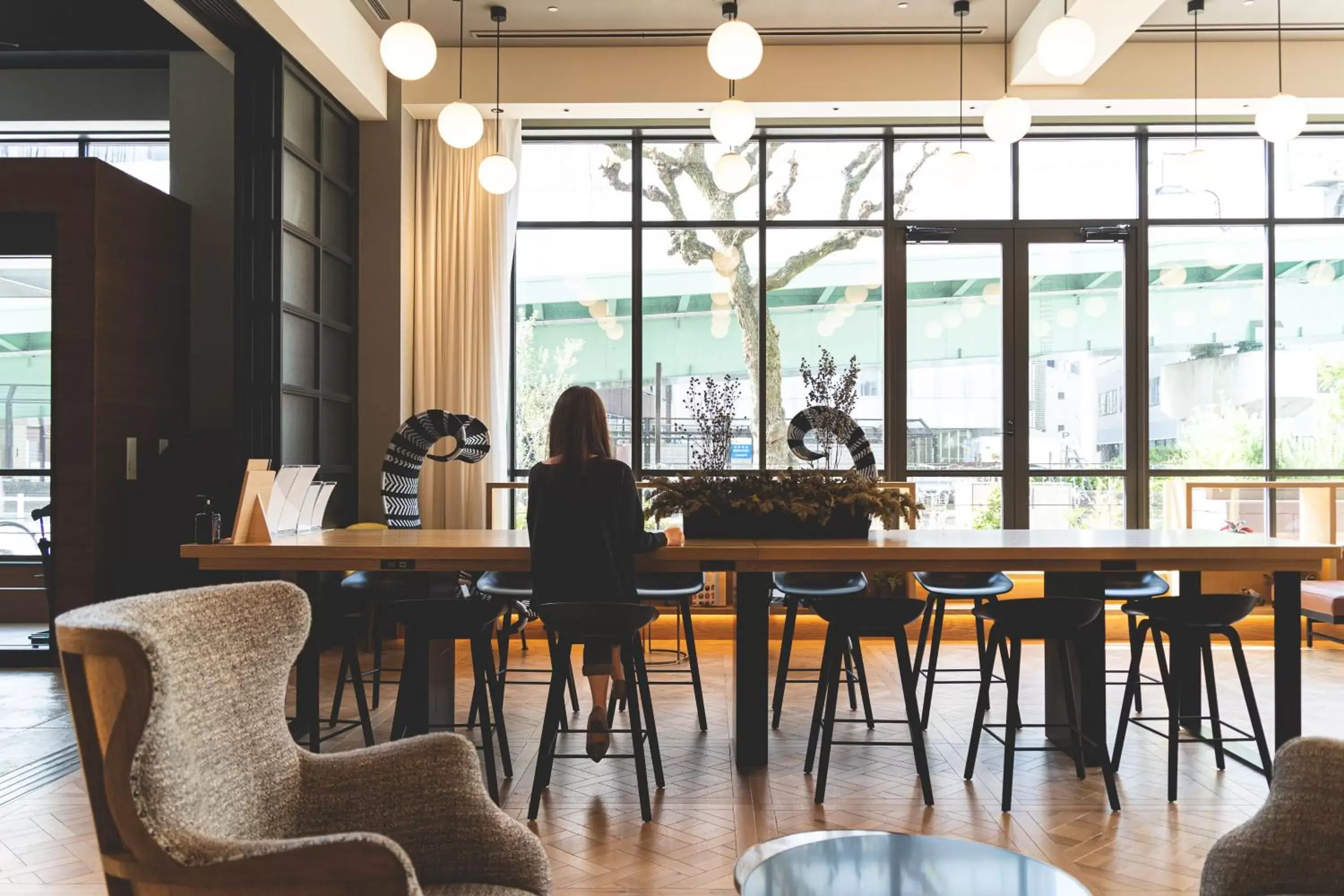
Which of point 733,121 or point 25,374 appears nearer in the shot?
point 733,121

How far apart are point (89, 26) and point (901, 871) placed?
21.8 feet

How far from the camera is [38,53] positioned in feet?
22.9

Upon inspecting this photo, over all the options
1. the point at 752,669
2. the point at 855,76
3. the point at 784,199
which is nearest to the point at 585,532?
the point at 752,669

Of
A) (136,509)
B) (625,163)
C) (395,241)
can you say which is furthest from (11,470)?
(625,163)

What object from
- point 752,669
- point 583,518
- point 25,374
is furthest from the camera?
point 25,374

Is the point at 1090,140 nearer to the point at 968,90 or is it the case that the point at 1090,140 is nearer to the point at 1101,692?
the point at 968,90

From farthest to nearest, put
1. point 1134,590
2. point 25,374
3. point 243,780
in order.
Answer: point 25,374 < point 1134,590 < point 243,780

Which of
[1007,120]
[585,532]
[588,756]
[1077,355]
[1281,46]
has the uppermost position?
[1281,46]

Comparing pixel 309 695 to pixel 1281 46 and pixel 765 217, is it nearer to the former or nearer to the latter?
pixel 765 217

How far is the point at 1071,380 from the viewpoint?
775cm

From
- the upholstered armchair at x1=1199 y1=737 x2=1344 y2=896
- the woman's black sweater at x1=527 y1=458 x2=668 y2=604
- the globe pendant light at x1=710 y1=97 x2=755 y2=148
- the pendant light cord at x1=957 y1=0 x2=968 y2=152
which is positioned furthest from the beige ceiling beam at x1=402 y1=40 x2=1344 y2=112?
the upholstered armchair at x1=1199 y1=737 x2=1344 y2=896

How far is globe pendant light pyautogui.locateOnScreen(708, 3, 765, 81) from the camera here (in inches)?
162

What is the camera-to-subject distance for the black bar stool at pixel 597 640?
3361 mm

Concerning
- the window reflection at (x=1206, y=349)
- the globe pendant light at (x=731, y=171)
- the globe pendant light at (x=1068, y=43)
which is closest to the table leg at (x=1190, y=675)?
the globe pendant light at (x=1068, y=43)
